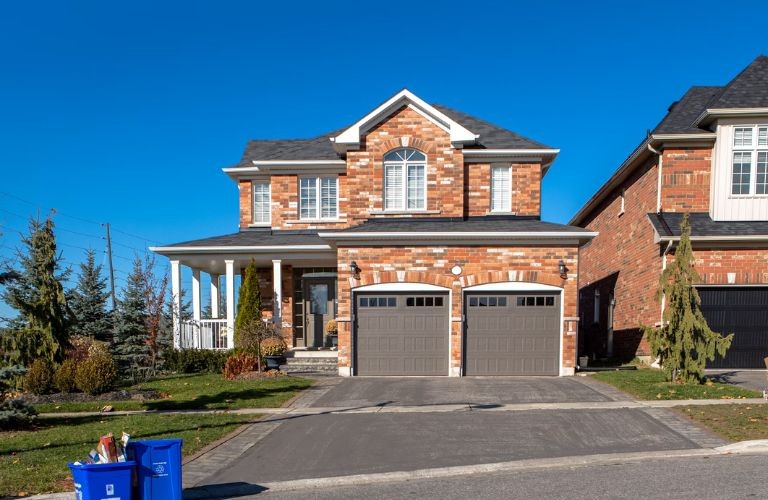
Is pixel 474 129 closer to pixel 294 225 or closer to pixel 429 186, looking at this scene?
pixel 429 186

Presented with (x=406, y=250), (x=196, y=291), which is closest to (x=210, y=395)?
(x=406, y=250)

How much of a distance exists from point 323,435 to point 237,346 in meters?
8.57

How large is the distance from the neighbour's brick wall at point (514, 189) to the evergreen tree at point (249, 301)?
7.47 metres

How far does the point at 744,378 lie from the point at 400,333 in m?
9.22

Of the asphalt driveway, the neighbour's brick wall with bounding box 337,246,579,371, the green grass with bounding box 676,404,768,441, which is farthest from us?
the neighbour's brick wall with bounding box 337,246,579,371

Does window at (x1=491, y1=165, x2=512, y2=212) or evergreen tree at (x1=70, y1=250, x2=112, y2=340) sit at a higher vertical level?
window at (x1=491, y1=165, x2=512, y2=212)

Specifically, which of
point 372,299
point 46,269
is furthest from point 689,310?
point 46,269

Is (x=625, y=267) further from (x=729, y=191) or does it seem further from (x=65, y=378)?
(x=65, y=378)

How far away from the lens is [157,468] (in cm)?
527

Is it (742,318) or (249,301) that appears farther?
(249,301)

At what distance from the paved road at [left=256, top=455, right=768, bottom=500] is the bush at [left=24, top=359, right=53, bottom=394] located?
30.0ft

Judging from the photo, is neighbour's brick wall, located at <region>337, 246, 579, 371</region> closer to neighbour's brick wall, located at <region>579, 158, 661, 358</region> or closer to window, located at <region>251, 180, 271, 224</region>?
neighbour's brick wall, located at <region>579, 158, 661, 358</region>

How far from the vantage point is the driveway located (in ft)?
40.2

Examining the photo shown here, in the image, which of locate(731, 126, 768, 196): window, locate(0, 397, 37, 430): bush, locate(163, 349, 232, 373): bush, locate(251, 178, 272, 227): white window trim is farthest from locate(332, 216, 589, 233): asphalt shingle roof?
locate(0, 397, 37, 430): bush
